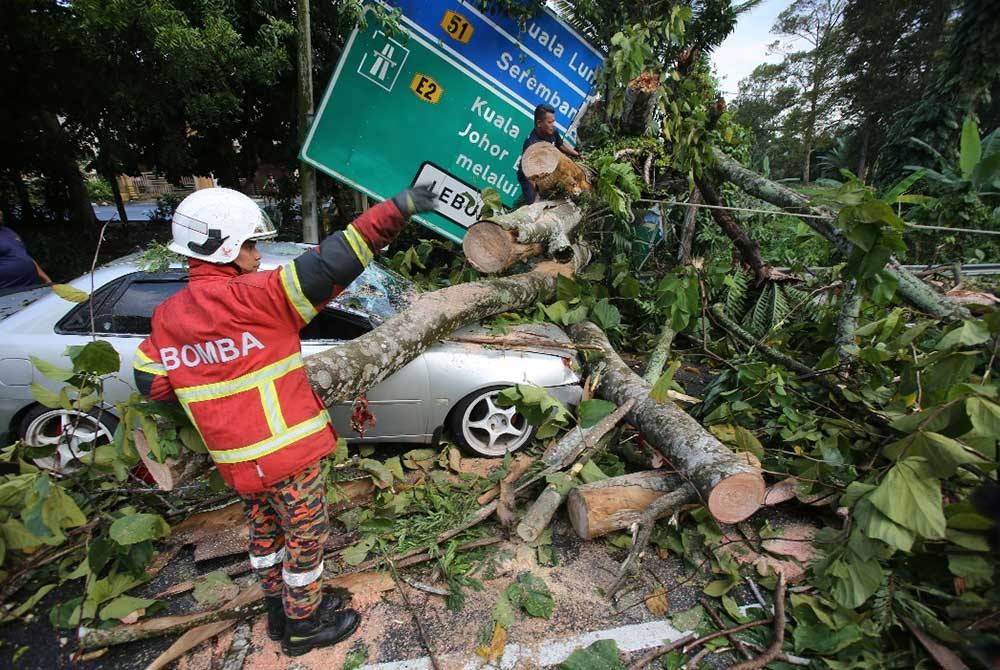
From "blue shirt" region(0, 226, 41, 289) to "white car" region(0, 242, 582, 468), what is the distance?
1.90ft

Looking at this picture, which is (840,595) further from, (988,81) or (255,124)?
(988,81)

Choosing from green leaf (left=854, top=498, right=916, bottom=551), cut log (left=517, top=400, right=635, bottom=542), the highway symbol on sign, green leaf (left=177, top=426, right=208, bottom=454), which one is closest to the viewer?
green leaf (left=854, top=498, right=916, bottom=551)

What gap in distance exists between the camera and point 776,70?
33.7 metres

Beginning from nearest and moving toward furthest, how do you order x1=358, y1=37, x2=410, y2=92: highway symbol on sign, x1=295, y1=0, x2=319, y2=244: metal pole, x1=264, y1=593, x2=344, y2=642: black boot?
x1=264, y1=593, x2=344, y2=642: black boot, x1=358, y1=37, x2=410, y2=92: highway symbol on sign, x1=295, y1=0, x2=319, y2=244: metal pole

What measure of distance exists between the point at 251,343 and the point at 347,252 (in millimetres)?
528

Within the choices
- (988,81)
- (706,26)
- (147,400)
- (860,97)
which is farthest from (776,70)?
(147,400)


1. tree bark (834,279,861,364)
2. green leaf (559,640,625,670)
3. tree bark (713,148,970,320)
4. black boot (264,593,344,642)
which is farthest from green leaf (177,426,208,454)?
tree bark (834,279,861,364)

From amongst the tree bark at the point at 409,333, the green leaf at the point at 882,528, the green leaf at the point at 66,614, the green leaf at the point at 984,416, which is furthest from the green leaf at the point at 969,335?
the green leaf at the point at 66,614

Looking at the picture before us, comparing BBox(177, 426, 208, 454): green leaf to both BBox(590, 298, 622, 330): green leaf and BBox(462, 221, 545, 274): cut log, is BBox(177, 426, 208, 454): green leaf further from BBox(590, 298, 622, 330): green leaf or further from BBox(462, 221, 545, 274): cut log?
A: BBox(590, 298, 622, 330): green leaf

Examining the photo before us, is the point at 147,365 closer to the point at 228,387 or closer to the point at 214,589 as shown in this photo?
the point at 228,387

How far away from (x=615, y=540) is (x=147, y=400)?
2542mm

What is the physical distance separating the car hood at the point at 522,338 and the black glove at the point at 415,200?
155 centimetres

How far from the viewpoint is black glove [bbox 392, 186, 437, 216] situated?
Result: 2016 mm

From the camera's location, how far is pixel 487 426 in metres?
3.53
